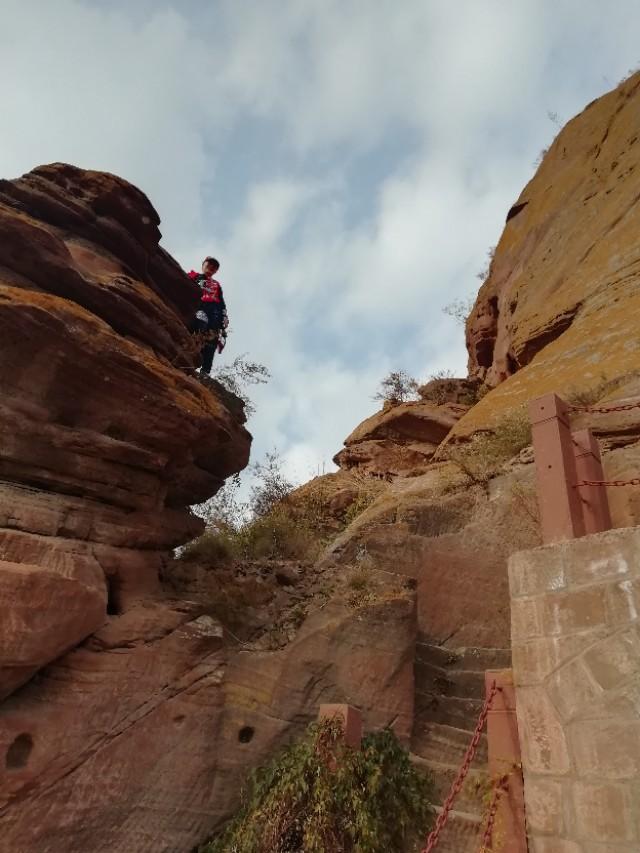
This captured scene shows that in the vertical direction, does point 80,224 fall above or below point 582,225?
below

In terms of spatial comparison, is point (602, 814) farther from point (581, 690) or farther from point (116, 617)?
point (116, 617)

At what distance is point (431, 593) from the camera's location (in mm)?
7984

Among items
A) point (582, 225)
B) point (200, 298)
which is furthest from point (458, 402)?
point (200, 298)

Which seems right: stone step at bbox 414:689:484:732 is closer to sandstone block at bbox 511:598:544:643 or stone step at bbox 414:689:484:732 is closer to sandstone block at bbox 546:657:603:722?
sandstone block at bbox 511:598:544:643

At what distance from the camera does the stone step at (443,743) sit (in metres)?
6.20

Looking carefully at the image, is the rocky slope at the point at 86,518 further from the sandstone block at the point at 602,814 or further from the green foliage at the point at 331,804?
the sandstone block at the point at 602,814

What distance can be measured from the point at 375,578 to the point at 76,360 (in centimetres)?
406

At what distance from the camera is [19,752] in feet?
17.1

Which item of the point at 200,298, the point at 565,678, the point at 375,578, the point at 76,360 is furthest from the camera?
the point at 200,298

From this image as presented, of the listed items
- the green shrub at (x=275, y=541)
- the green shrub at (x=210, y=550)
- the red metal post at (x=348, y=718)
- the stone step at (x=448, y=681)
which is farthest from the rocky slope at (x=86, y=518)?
the stone step at (x=448, y=681)

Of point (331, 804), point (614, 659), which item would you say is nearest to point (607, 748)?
point (614, 659)

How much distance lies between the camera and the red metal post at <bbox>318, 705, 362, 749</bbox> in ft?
18.5

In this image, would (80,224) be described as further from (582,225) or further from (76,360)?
(582,225)

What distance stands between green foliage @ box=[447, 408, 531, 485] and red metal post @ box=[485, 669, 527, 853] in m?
4.40
